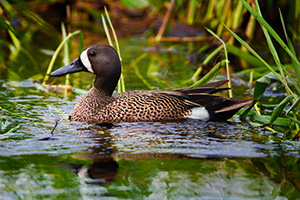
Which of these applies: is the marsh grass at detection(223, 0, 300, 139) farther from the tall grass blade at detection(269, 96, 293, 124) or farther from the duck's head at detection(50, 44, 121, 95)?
the duck's head at detection(50, 44, 121, 95)

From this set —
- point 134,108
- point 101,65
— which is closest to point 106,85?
point 101,65

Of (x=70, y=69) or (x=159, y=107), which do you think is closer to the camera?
(x=159, y=107)

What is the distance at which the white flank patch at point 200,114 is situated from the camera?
563 centimetres

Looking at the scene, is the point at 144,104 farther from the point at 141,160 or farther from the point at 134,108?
the point at 141,160

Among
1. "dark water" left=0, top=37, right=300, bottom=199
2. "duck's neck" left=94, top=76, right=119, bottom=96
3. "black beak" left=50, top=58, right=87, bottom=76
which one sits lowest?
"dark water" left=0, top=37, right=300, bottom=199

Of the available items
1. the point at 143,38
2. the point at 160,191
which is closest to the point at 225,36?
the point at 143,38

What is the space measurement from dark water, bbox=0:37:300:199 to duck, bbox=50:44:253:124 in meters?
0.15

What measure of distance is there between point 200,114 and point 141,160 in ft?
5.14

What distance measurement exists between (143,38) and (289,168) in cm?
859

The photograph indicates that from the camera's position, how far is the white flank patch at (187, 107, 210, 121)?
5.63 metres

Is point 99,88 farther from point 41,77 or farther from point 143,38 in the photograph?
point 143,38

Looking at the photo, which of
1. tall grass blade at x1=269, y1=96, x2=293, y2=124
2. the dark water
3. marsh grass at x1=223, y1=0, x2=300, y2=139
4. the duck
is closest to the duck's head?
the duck

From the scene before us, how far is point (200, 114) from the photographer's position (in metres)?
5.65

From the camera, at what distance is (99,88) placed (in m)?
5.90
